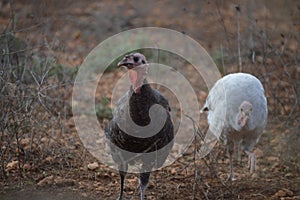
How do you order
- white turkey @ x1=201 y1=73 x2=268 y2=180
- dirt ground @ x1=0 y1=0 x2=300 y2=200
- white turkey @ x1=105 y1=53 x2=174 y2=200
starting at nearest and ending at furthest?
1. white turkey @ x1=105 y1=53 x2=174 y2=200
2. dirt ground @ x1=0 y1=0 x2=300 y2=200
3. white turkey @ x1=201 y1=73 x2=268 y2=180

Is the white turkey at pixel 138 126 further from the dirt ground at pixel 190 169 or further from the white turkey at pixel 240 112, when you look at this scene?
the white turkey at pixel 240 112

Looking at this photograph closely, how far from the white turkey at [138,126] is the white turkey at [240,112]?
0.92 m

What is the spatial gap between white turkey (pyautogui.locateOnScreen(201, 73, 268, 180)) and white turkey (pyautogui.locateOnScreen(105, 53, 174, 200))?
924 mm

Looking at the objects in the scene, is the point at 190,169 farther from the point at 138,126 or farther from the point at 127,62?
the point at 127,62

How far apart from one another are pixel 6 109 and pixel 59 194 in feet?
3.26

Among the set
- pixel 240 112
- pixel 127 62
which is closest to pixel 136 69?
pixel 127 62

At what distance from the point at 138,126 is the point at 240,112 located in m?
1.36

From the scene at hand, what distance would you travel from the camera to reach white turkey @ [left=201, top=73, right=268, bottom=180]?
5.16 metres

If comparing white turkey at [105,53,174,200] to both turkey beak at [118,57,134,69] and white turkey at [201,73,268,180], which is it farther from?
white turkey at [201,73,268,180]

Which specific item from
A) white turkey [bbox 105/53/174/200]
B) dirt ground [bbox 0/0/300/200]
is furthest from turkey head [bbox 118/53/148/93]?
dirt ground [bbox 0/0/300/200]

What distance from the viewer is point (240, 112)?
516 centimetres

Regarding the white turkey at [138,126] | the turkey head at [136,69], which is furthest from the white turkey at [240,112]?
the turkey head at [136,69]

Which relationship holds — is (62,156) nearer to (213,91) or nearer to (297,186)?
(213,91)

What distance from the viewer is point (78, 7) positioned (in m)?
10.8
